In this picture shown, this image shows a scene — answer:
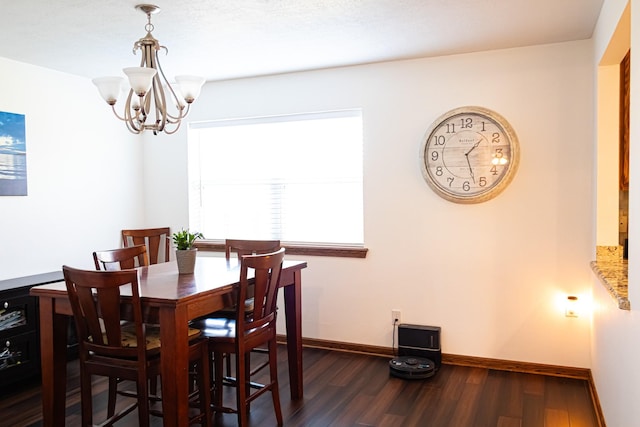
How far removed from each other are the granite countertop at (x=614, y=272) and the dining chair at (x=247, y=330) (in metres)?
1.65

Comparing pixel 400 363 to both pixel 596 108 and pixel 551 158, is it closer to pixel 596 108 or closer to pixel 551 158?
pixel 551 158

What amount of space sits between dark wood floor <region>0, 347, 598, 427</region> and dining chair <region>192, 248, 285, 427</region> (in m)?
0.27

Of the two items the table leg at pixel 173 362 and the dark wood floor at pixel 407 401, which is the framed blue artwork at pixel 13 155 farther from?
the table leg at pixel 173 362

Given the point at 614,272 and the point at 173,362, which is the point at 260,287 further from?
the point at 614,272

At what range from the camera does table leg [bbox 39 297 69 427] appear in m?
2.76

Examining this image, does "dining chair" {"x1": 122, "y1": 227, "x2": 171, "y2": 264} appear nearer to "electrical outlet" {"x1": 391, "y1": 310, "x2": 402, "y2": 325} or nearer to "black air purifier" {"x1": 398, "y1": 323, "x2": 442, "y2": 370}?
"electrical outlet" {"x1": 391, "y1": 310, "x2": 402, "y2": 325}

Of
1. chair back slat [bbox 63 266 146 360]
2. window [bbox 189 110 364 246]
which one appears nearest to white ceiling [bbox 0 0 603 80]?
window [bbox 189 110 364 246]

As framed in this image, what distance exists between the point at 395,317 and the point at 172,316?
7.58 ft

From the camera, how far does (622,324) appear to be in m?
2.27

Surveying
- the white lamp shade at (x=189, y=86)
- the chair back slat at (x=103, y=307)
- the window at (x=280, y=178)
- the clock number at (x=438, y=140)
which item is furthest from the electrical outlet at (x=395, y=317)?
the white lamp shade at (x=189, y=86)

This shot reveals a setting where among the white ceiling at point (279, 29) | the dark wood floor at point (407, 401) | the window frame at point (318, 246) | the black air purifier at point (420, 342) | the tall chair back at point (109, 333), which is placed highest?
the white ceiling at point (279, 29)

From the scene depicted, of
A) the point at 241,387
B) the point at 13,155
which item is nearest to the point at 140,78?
the point at 241,387

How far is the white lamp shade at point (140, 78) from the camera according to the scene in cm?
256

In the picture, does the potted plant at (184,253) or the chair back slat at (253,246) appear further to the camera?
the chair back slat at (253,246)
